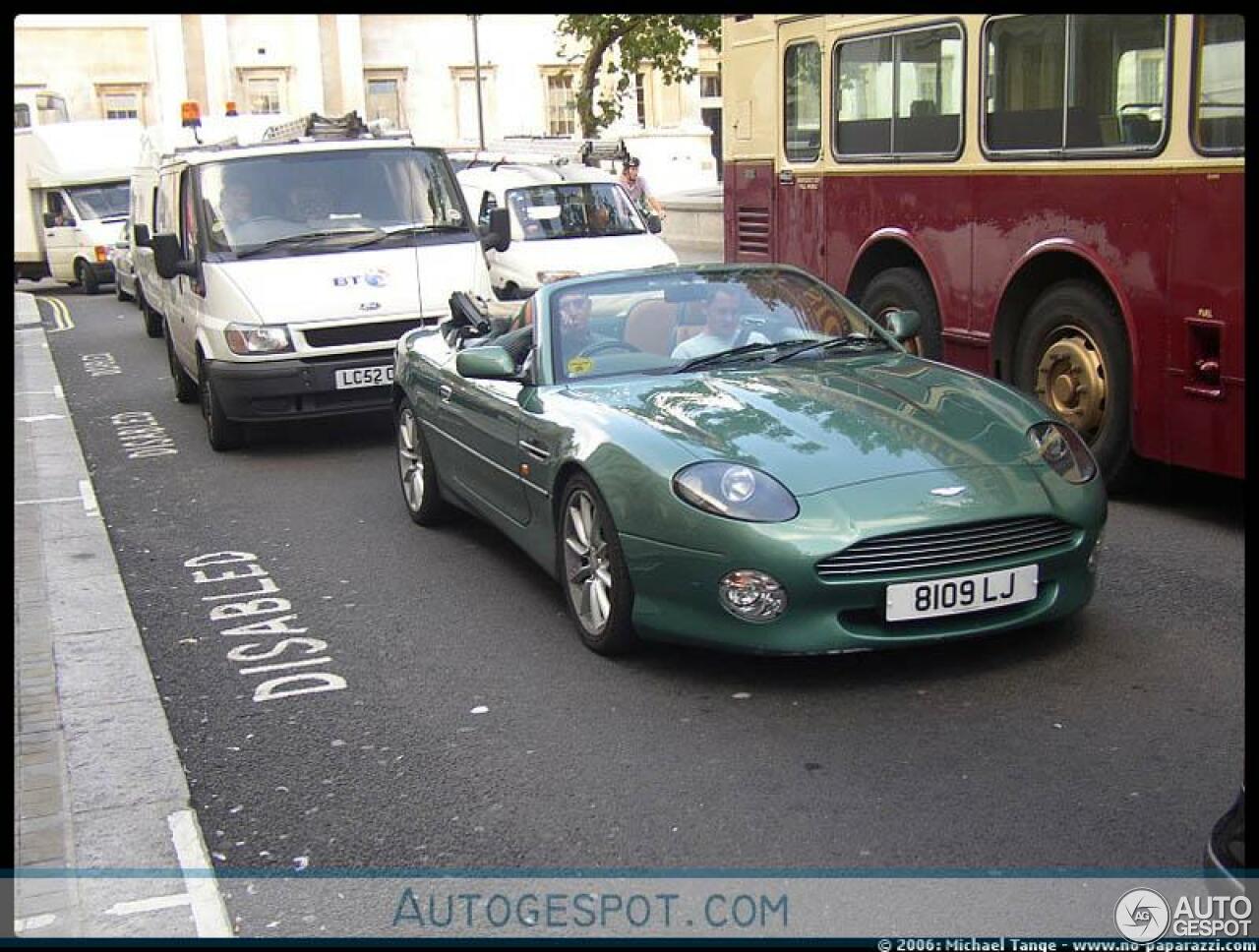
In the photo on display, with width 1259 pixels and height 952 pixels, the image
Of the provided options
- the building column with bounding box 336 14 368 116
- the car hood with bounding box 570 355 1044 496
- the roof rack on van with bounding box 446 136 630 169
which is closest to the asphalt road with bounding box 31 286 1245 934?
the car hood with bounding box 570 355 1044 496

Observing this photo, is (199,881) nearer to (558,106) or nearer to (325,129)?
(325,129)

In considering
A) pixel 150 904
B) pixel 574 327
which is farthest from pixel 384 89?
pixel 150 904

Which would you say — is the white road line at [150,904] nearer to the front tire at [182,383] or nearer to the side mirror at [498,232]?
the side mirror at [498,232]

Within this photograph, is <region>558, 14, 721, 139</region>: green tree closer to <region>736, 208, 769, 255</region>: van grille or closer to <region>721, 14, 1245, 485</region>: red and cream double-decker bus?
<region>736, 208, 769, 255</region>: van grille

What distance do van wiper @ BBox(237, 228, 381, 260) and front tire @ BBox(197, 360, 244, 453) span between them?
0.86m

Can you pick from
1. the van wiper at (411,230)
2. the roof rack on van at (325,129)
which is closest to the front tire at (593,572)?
the van wiper at (411,230)

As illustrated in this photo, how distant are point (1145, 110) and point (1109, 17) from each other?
1.63 ft

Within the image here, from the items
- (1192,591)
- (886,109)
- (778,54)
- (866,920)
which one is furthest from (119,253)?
(866,920)

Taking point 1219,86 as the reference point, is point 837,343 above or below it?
below

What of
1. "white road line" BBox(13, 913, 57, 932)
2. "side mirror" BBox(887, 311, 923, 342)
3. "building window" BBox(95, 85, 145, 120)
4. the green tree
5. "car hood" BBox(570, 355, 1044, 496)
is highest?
"building window" BBox(95, 85, 145, 120)

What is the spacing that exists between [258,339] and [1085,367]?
213 inches

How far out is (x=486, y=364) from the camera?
6.60 m

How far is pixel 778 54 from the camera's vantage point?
38.2ft

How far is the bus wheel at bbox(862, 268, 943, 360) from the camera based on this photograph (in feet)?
32.7
